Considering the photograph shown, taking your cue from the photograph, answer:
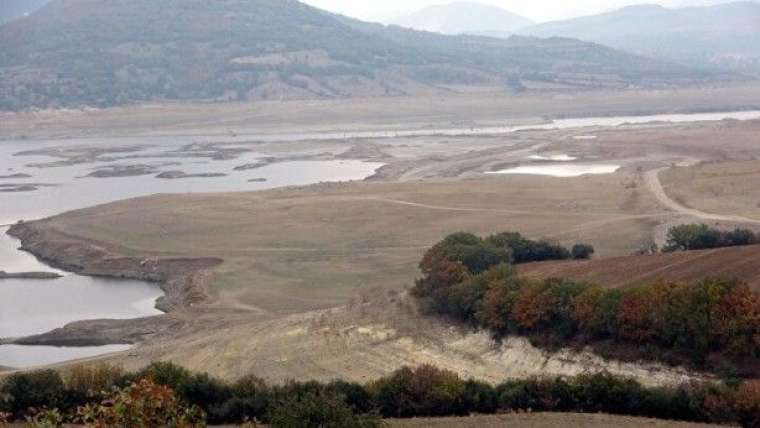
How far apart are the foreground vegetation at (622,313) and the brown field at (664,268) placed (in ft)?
6.58

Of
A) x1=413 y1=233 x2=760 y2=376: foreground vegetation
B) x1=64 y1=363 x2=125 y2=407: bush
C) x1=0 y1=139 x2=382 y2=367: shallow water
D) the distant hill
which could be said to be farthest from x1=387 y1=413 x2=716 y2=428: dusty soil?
the distant hill

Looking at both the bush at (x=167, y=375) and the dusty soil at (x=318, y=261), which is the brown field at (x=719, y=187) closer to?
the dusty soil at (x=318, y=261)

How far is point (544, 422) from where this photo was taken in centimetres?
2022

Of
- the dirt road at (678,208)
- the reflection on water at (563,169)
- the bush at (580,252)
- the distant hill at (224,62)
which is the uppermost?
the distant hill at (224,62)

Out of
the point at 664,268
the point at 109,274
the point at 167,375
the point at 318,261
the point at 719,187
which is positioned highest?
the point at 664,268

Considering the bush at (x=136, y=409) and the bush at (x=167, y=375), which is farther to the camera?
the bush at (x=167, y=375)

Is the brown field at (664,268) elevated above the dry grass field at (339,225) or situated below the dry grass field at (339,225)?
above

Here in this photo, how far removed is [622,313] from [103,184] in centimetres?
5244

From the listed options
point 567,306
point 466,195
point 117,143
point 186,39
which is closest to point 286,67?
point 186,39

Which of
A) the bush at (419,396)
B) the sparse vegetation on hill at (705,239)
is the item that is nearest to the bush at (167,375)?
the bush at (419,396)

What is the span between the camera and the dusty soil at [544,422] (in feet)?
65.2

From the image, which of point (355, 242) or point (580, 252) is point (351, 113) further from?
point (580, 252)

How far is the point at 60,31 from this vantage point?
170625 mm

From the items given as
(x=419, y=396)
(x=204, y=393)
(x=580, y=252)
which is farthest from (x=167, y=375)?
(x=580, y=252)
